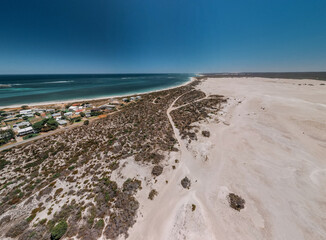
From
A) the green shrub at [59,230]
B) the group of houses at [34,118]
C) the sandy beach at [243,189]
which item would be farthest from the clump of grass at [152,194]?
the group of houses at [34,118]

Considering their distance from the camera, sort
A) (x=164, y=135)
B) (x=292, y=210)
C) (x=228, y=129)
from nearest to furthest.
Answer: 1. (x=292, y=210)
2. (x=164, y=135)
3. (x=228, y=129)

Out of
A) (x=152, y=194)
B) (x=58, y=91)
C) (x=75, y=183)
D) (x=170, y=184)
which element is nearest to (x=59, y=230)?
(x=75, y=183)

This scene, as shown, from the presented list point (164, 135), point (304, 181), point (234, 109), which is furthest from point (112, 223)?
point (234, 109)

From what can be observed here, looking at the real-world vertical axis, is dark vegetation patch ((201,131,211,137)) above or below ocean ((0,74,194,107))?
below

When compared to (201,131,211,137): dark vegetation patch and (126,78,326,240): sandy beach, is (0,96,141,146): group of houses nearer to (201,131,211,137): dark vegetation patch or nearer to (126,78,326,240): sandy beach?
(126,78,326,240): sandy beach

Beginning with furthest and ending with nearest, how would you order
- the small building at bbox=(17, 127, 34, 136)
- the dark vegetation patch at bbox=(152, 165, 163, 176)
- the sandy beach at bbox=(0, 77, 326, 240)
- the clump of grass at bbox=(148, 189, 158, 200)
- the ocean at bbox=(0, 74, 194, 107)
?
the ocean at bbox=(0, 74, 194, 107)
the small building at bbox=(17, 127, 34, 136)
the dark vegetation patch at bbox=(152, 165, 163, 176)
the clump of grass at bbox=(148, 189, 158, 200)
the sandy beach at bbox=(0, 77, 326, 240)

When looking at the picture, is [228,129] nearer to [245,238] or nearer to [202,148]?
[202,148]

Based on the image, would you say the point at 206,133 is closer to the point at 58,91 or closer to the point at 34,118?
the point at 34,118

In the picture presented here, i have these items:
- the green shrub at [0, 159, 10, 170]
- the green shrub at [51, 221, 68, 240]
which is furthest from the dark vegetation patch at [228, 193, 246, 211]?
the green shrub at [0, 159, 10, 170]
